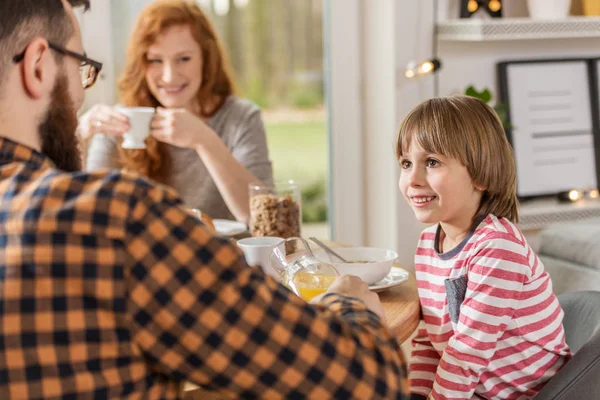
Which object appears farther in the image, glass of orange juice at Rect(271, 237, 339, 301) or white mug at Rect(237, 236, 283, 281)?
white mug at Rect(237, 236, 283, 281)

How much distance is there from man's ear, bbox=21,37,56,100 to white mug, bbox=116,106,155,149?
128 centimetres

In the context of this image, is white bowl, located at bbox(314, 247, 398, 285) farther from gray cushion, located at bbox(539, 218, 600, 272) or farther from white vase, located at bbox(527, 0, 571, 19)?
white vase, located at bbox(527, 0, 571, 19)

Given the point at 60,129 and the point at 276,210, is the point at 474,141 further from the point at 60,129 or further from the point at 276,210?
the point at 60,129

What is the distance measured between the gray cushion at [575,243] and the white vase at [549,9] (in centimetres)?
93

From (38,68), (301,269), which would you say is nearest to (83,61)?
(38,68)

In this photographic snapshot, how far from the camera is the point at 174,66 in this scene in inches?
103

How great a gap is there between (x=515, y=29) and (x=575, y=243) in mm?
1003

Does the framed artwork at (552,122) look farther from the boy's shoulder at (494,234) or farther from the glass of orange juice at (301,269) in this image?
the glass of orange juice at (301,269)

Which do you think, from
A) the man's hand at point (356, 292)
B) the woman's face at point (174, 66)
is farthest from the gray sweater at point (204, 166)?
the man's hand at point (356, 292)

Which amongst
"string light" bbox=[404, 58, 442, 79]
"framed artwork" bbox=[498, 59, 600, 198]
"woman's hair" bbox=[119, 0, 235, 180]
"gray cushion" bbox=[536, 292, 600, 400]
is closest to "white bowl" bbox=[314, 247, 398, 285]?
"gray cushion" bbox=[536, 292, 600, 400]

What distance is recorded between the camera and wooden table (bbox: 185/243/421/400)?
1470 millimetres

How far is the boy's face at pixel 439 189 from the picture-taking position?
161cm

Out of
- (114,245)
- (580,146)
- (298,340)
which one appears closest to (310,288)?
(298,340)

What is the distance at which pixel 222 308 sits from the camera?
848 millimetres
